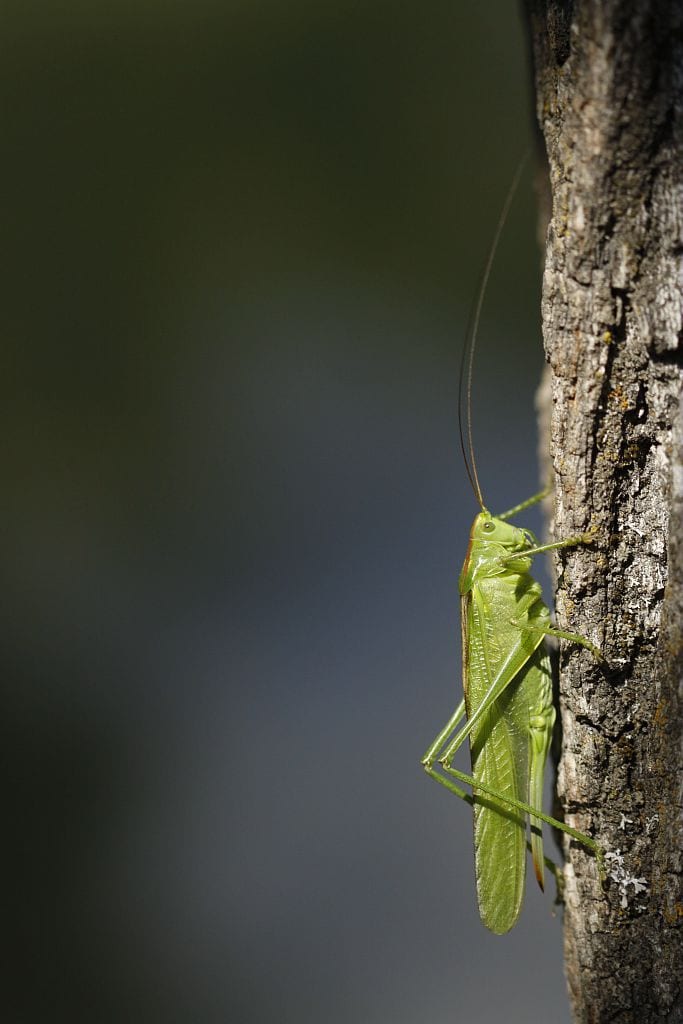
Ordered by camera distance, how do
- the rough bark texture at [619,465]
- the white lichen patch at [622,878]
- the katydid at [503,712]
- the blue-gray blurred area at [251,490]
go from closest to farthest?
the rough bark texture at [619,465]
the white lichen patch at [622,878]
the katydid at [503,712]
the blue-gray blurred area at [251,490]

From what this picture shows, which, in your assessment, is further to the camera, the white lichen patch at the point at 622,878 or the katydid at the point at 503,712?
the katydid at the point at 503,712

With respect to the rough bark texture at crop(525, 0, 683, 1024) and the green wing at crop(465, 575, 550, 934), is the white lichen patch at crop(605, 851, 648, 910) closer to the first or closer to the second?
the rough bark texture at crop(525, 0, 683, 1024)

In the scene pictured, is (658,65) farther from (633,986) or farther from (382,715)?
(382,715)

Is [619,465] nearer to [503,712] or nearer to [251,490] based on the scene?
[503,712]

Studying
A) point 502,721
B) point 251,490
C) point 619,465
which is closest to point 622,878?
point 502,721

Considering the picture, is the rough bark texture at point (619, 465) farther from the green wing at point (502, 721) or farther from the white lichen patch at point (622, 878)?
the green wing at point (502, 721)

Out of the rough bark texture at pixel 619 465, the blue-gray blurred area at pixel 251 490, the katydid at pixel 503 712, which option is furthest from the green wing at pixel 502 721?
the blue-gray blurred area at pixel 251 490

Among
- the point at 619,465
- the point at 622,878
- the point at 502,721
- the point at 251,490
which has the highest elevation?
the point at 251,490
